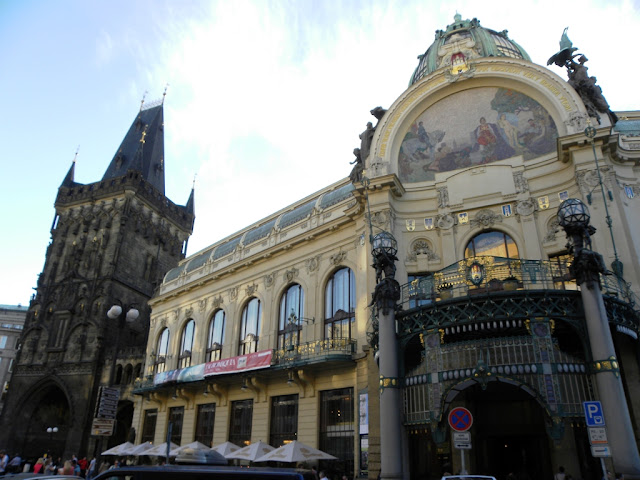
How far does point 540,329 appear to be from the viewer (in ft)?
46.5

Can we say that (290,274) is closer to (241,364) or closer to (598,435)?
(241,364)

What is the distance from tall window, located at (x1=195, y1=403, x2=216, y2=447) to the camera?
92.8 feet

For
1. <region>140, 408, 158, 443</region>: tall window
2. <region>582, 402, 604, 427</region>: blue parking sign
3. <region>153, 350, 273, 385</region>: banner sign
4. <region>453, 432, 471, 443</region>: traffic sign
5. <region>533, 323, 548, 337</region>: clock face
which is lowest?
<region>453, 432, 471, 443</region>: traffic sign

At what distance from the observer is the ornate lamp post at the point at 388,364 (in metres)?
14.7

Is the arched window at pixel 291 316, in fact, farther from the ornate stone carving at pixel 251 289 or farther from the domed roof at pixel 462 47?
the domed roof at pixel 462 47

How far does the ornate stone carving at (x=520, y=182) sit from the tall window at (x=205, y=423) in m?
20.7

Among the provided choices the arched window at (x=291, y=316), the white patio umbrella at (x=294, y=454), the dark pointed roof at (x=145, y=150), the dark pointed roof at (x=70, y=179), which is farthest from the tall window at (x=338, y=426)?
the dark pointed roof at (x=70, y=179)

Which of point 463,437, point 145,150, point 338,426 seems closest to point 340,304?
point 338,426

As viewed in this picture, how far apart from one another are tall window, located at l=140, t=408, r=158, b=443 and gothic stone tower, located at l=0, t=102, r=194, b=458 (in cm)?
792

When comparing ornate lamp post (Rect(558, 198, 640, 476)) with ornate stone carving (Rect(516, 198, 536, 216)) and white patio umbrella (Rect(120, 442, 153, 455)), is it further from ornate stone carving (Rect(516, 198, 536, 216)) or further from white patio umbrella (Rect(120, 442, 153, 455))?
white patio umbrella (Rect(120, 442, 153, 455))

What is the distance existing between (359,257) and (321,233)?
3695 millimetres

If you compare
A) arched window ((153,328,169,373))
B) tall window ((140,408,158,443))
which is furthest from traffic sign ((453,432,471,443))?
arched window ((153,328,169,373))

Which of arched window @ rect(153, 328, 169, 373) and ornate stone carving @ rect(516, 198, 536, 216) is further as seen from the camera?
arched window @ rect(153, 328, 169, 373)

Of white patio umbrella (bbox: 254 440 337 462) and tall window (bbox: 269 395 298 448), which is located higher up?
tall window (bbox: 269 395 298 448)
